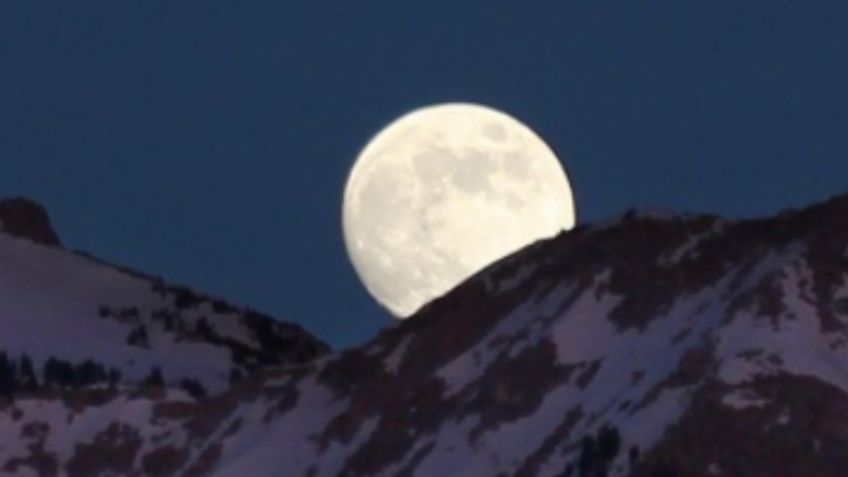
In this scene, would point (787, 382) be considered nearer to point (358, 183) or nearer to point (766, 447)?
point (766, 447)

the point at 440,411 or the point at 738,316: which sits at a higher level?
the point at 440,411

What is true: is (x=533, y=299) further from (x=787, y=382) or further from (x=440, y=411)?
(x=787, y=382)

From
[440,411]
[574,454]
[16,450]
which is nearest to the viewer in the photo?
[574,454]

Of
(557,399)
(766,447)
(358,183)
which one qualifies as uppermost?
(358,183)

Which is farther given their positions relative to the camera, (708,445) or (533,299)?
(533,299)

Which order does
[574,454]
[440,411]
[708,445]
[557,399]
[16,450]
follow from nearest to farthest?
[708,445] → [574,454] → [557,399] → [440,411] → [16,450]

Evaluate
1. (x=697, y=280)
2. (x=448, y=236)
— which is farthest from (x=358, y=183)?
(x=697, y=280)

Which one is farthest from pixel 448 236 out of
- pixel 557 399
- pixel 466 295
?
pixel 557 399
